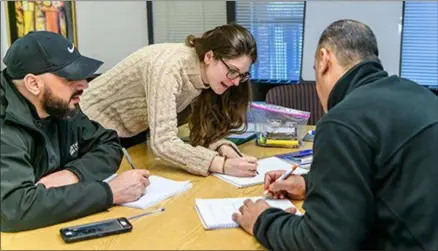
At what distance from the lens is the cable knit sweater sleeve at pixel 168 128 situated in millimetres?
1828

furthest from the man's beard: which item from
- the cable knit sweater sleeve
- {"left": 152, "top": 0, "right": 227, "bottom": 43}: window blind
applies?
{"left": 152, "top": 0, "right": 227, "bottom": 43}: window blind

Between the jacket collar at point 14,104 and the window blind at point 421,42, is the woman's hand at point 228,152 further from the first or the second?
the window blind at point 421,42

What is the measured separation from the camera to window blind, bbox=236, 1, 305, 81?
141 inches

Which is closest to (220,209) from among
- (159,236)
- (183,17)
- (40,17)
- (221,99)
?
(159,236)

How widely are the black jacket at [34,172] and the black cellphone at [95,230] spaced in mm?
68

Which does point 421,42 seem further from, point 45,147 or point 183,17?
point 45,147

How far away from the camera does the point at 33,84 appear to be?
1.41 m

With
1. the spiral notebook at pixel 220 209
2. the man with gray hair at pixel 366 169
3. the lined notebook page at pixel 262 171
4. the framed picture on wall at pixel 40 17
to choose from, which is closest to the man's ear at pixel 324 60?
the man with gray hair at pixel 366 169

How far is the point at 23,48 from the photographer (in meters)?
1.41

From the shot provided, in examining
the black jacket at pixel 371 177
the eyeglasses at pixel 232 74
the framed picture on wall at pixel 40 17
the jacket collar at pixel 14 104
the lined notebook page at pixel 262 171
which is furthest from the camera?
the framed picture on wall at pixel 40 17

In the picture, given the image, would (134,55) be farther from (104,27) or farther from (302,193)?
(104,27)

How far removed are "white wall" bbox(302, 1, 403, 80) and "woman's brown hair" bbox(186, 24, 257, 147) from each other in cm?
146

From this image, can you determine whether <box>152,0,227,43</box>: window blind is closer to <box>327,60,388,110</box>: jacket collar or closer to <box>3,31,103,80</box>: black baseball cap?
<box>3,31,103,80</box>: black baseball cap

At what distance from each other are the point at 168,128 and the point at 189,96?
0.23 metres
